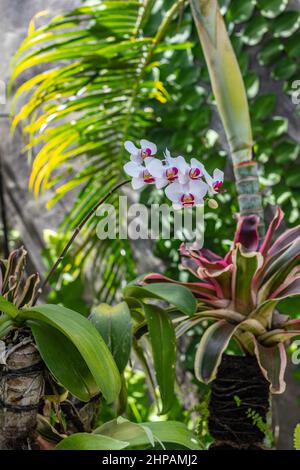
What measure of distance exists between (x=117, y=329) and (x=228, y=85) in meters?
0.44

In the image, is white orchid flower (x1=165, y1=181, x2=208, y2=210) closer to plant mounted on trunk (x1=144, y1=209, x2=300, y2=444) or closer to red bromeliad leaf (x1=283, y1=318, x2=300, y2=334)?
plant mounted on trunk (x1=144, y1=209, x2=300, y2=444)

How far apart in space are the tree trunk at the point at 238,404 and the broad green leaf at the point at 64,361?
240 millimetres

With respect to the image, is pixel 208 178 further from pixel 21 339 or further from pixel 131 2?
pixel 131 2

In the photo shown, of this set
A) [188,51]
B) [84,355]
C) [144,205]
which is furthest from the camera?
[144,205]

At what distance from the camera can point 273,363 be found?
94 centimetres

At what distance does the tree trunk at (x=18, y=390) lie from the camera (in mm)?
784

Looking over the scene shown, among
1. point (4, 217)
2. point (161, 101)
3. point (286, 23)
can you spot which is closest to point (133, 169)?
point (161, 101)

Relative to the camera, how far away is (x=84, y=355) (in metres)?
0.76

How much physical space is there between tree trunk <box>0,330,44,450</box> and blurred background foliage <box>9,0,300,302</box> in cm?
72

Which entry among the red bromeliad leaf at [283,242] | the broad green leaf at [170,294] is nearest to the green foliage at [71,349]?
the broad green leaf at [170,294]

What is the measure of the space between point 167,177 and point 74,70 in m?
0.77

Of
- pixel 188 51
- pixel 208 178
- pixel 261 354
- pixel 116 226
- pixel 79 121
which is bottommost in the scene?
pixel 261 354

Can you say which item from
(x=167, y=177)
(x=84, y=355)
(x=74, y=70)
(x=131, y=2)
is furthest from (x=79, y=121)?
(x=84, y=355)

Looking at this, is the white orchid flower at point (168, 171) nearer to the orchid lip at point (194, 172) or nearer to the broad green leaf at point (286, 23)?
the orchid lip at point (194, 172)
